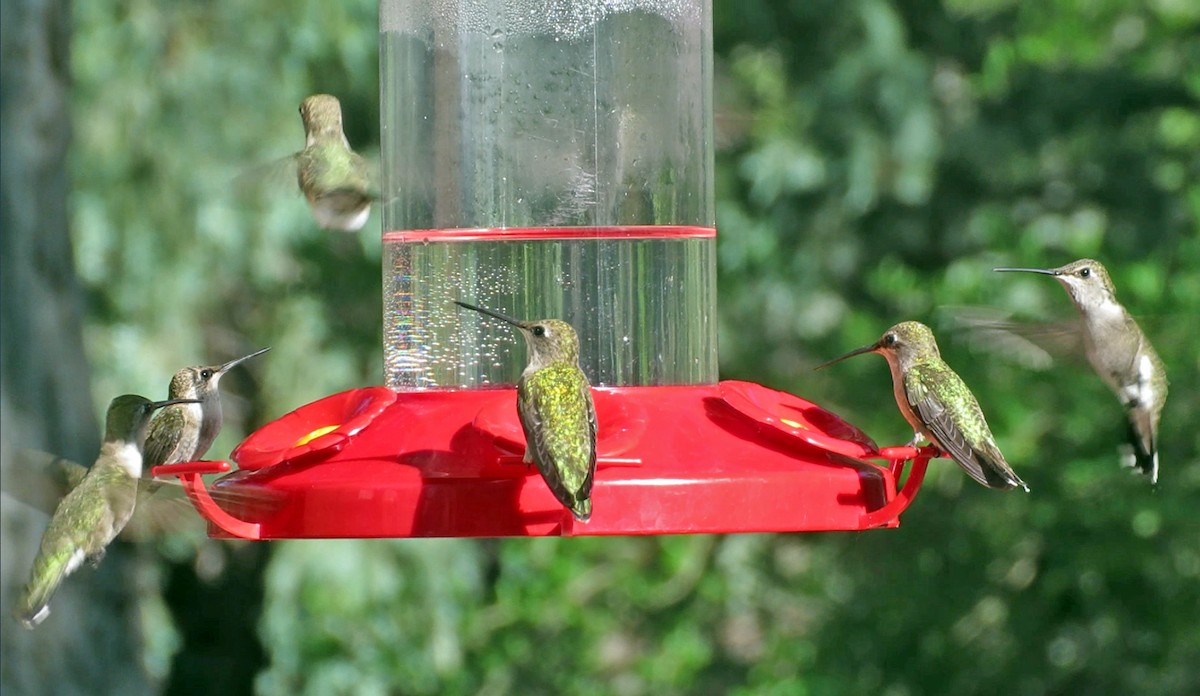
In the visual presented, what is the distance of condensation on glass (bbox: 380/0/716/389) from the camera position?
4016mm

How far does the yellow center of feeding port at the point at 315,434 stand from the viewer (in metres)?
3.60

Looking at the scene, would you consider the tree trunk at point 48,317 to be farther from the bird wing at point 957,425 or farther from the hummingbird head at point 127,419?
the bird wing at point 957,425

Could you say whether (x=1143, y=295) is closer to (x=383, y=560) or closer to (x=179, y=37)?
(x=383, y=560)

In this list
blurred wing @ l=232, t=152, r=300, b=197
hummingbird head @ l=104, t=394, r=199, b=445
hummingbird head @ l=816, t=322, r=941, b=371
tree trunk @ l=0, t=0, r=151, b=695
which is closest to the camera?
hummingbird head @ l=816, t=322, r=941, b=371

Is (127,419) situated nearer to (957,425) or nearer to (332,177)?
(332,177)

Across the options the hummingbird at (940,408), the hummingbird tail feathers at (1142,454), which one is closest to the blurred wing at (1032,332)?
the hummingbird tail feathers at (1142,454)

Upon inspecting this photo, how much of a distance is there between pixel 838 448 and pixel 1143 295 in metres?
3.23

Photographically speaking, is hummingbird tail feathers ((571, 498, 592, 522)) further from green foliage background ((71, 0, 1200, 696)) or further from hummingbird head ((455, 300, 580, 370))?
green foliage background ((71, 0, 1200, 696))

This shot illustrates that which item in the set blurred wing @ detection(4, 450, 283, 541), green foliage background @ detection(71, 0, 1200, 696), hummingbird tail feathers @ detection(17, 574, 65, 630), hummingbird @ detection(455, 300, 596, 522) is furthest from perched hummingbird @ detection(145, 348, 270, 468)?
green foliage background @ detection(71, 0, 1200, 696)

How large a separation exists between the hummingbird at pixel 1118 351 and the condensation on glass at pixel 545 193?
1499mm

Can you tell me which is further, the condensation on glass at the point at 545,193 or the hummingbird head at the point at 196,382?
the hummingbird head at the point at 196,382

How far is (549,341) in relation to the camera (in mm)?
3664

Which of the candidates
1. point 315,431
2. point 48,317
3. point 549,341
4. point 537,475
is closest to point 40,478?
point 48,317

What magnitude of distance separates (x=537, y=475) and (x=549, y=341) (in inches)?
16.2
